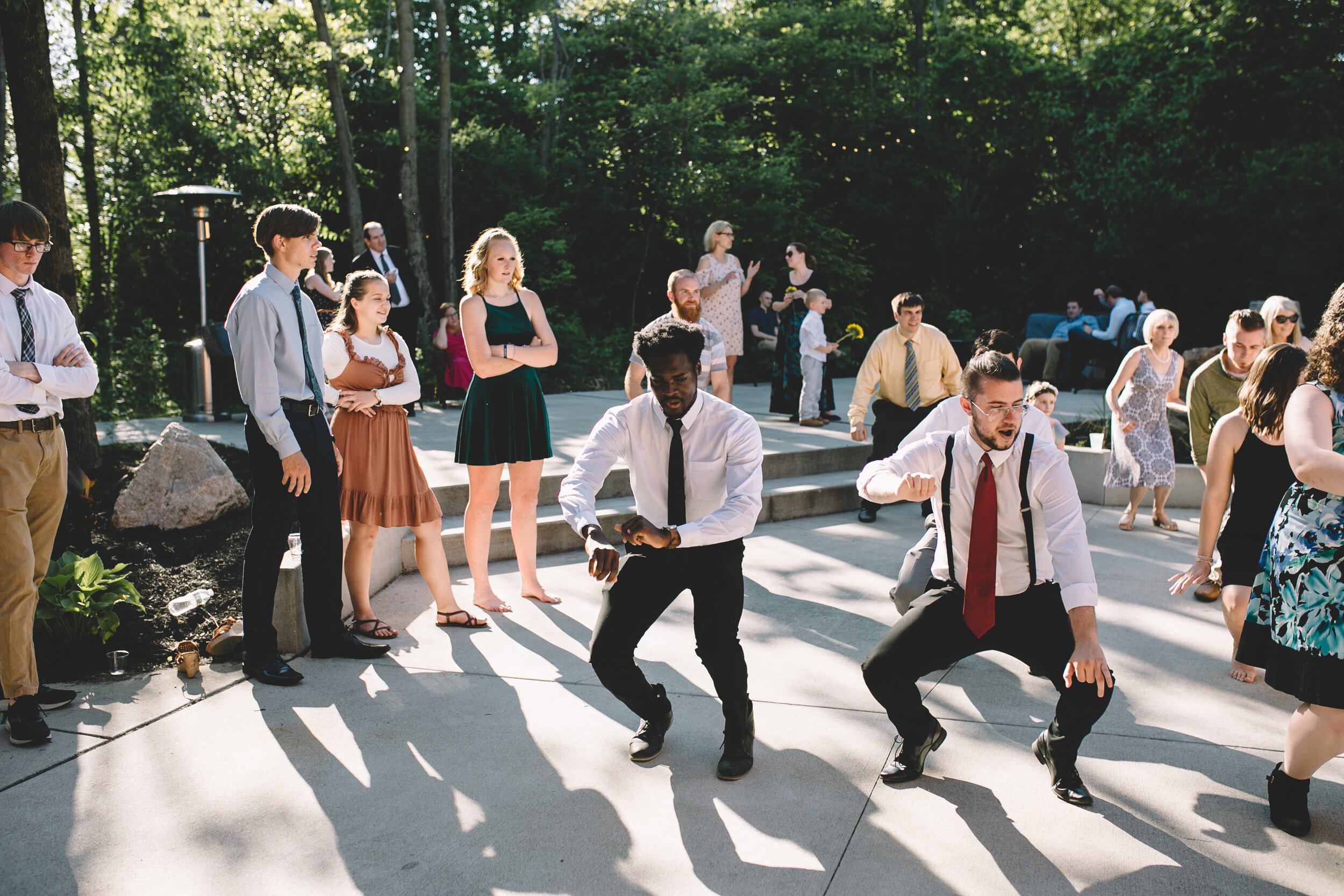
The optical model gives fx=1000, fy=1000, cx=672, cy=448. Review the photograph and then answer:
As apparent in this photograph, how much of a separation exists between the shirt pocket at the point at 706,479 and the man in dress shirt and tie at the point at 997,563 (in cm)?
50

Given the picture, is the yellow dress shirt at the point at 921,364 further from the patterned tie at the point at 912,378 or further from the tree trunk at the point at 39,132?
the tree trunk at the point at 39,132

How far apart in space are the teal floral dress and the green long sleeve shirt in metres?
2.86

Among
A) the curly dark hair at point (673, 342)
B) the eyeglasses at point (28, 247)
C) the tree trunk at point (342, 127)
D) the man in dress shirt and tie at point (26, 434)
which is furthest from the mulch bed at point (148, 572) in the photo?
the tree trunk at point (342, 127)

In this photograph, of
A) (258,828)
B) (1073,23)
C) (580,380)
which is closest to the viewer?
(258,828)

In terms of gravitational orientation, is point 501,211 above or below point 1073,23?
below

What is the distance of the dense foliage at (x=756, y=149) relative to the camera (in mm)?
17594

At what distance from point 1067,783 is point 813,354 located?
7634mm

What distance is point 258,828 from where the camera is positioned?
10.3ft

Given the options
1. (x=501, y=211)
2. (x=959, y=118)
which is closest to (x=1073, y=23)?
(x=959, y=118)

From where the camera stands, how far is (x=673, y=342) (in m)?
3.40

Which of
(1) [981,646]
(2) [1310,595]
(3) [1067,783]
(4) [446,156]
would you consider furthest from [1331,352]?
(4) [446,156]

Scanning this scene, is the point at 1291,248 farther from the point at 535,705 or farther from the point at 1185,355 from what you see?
the point at 535,705

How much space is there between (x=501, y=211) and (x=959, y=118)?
12937 millimetres

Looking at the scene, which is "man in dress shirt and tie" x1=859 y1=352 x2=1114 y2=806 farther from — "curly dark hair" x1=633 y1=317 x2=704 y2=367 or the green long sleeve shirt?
the green long sleeve shirt
